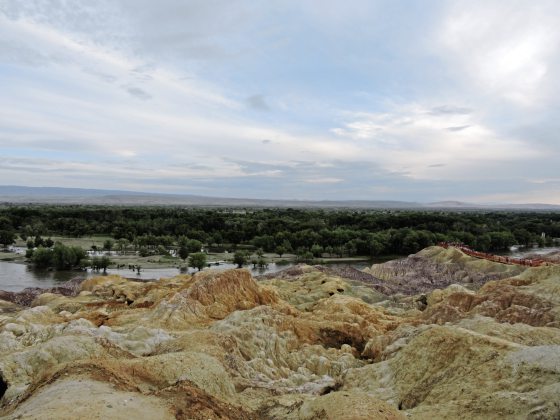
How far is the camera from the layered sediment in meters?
9.77

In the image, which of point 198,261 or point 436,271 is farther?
point 198,261

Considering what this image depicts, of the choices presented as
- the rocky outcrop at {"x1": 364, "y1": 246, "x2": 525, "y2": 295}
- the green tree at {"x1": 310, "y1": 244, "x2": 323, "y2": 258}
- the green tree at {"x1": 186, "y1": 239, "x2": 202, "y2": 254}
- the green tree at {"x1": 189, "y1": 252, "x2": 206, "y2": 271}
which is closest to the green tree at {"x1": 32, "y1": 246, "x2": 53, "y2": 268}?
the green tree at {"x1": 189, "y1": 252, "x2": 206, "y2": 271}

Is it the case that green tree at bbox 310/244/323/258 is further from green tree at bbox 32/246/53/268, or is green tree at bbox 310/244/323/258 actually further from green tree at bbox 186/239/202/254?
green tree at bbox 32/246/53/268

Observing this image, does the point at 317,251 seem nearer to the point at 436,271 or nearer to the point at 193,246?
the point at 193,246

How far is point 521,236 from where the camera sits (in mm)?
96250

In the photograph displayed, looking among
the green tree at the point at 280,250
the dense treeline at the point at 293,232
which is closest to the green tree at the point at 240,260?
the green tree at the point at 280,250

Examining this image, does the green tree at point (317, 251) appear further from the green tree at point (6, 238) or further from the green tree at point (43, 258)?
the green tree at point (6, 238)

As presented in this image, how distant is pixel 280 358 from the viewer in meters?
17.5

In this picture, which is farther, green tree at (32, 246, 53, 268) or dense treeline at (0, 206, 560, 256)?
dense treeline at (0, 206, 560, 256)

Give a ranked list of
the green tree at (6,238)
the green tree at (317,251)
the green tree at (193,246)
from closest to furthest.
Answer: the green tree at (193,246)
the green tree at (317,251)
the green tree at (6,238)

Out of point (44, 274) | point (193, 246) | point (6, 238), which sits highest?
point (193, 246)

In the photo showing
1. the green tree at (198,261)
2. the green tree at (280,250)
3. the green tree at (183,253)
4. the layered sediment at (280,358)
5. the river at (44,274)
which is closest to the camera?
the layered sediment at (280,358)

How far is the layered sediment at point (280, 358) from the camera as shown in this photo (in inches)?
385

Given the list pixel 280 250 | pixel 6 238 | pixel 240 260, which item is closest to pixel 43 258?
pixel 240 260
